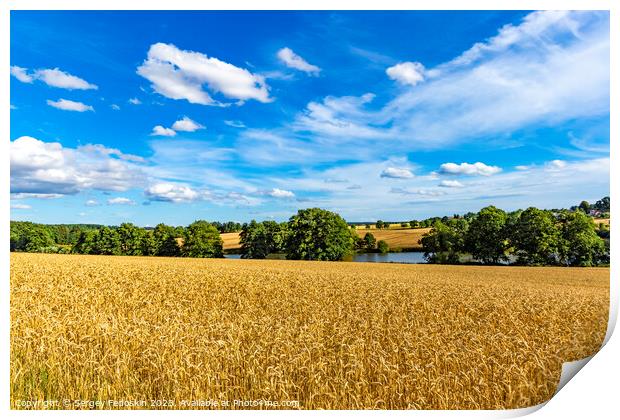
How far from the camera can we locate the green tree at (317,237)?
22094 millimetres

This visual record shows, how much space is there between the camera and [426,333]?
4.51 meters

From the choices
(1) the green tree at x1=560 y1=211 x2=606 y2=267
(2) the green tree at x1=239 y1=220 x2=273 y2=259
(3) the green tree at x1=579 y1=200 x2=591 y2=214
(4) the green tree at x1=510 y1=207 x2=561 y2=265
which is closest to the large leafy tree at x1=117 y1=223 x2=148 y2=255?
(2) the green tree at x1=239 y1=220 x2=273 y2=259

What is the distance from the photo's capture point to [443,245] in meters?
19.9

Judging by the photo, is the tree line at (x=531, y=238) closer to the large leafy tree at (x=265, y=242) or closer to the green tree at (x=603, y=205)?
the green tree at (x=603, y=205)

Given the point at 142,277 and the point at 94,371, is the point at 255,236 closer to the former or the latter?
the point at 142,277

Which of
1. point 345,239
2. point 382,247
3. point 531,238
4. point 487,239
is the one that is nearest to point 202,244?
point 345,239

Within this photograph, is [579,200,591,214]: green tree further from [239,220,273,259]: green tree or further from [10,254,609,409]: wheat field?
[239,220,273,259]: green tree

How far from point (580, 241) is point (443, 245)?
1337 centimetres

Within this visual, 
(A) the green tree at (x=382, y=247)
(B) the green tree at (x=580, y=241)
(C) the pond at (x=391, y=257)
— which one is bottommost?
(C) the pond at (x=391, y=257)

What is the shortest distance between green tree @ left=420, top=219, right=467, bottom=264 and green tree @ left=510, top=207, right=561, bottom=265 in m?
4.67

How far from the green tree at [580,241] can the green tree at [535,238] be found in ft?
1.19

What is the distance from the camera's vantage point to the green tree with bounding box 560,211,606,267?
5.68 meters

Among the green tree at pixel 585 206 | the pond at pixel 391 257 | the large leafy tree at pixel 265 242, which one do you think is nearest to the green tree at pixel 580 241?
the green tree at pixel 585 206

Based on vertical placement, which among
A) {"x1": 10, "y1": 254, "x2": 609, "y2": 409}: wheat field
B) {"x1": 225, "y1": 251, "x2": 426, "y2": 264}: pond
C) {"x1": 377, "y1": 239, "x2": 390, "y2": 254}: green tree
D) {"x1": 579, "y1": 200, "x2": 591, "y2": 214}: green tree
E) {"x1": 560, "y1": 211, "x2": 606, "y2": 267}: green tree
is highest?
{"x1": 579, "y1": 200, "x2": 591, "y2": 214}: green tree
